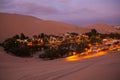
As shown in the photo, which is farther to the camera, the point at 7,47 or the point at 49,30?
the point at 49,30

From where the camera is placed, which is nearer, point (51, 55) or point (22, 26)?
point (51, 55)

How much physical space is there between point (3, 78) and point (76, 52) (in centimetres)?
1277

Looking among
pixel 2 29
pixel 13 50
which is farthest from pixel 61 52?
pixel 2 29

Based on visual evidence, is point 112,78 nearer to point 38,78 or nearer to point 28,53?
point 38,78

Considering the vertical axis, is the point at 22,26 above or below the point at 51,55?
above

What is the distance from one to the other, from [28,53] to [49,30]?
3509cm

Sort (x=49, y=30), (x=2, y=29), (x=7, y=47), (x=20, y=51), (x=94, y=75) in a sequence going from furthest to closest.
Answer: (x=49, y=30) < (x=2, y=29) < (x=7, y=47) < (x=20, y=51) < (x=94, y=75)

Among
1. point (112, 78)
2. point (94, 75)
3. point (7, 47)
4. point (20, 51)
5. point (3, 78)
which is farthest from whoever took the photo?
point (7, 47)

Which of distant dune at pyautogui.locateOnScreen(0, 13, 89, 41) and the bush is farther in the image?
distant dune at pyautogui.locateOnScreen(0, 13, 89, 41)

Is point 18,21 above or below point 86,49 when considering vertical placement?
above

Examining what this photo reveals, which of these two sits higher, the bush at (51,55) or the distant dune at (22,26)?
the distant dune at (22,26)

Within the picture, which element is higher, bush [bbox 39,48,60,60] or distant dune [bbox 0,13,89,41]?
distant dune [bbox 0,13,89,41]

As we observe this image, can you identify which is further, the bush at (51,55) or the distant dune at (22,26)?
the distant dune at (22,26)

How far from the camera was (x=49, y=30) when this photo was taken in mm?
55000
